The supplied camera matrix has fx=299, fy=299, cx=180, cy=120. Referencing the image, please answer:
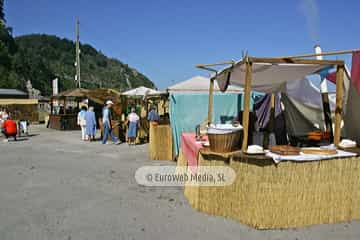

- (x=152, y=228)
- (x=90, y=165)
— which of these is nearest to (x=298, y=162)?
(x=152, y=228)

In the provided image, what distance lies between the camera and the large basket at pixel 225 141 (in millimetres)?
4137

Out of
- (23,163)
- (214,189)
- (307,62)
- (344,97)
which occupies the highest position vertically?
(307,62)

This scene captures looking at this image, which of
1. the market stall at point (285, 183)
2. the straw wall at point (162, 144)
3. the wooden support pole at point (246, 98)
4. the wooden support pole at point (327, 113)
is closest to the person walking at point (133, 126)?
the straw wall at point (162, 144)

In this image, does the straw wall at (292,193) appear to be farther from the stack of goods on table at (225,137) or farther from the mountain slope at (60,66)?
the mountain slope at (60,66)

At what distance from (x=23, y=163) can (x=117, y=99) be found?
7.88 meters

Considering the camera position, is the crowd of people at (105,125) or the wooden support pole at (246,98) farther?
the crowd of people at (105,125)

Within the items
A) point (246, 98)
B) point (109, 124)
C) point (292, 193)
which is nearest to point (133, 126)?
point (109, 124)

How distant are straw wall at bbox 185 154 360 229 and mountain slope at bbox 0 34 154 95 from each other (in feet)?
141

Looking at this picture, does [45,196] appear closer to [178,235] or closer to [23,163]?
[178,235]

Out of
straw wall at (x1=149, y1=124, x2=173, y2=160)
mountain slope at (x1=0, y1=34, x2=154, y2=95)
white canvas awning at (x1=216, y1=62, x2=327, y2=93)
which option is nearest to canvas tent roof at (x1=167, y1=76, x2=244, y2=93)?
straw wall at (x1=149, y1=124, x2=173, y2=160)

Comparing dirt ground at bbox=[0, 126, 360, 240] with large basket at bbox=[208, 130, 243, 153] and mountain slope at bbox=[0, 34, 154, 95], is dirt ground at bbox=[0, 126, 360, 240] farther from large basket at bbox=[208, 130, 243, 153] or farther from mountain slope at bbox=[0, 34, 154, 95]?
mountain slope at bbox=[0, 34, 154, 95]

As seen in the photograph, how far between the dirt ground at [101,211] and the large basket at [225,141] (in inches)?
39.4

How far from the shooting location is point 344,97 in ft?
16.2

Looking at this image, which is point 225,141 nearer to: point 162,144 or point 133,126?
point 162,144
